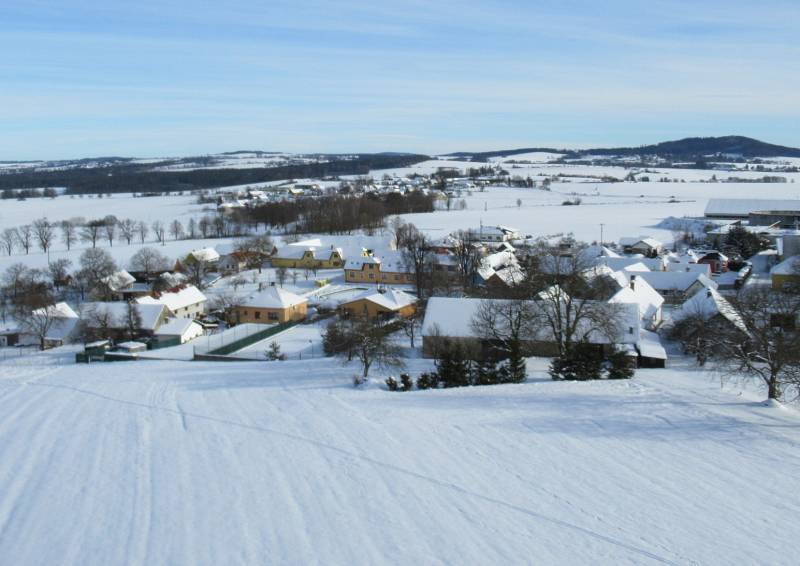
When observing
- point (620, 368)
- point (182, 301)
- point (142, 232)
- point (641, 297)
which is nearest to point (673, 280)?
point (641, 297)

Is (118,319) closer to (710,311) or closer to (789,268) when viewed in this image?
(710,311)

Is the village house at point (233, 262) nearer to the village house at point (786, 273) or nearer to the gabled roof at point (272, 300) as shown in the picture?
the gabled roof at point (272, 300)

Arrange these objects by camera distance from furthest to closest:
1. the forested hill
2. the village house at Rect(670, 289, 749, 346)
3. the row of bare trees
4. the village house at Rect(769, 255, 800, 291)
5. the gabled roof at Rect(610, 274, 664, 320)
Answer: the forested hill, the row of bare trees, the village house at Rect(769, 255, 800, 291), the gabled roof at Rect(610, 274, 664, 320), the village house at Rect(670, 289, 749, 346)

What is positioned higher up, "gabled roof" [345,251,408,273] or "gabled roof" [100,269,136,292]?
"gabled roof" [345,251,408,273]

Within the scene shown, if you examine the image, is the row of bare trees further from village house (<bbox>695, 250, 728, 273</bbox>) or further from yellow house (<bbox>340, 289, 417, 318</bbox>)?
village house (<bbox>695, 250, 728, 273</bbox>)

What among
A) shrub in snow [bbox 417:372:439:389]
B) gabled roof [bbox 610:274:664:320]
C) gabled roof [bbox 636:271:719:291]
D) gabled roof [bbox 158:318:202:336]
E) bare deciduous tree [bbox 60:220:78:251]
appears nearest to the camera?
shrub in snow [bbox 417:372:439:389]

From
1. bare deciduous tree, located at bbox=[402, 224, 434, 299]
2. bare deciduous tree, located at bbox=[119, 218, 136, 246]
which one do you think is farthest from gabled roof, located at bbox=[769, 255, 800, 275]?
bare deciduous tree, located at bbox=[119, 218, 136, 246]

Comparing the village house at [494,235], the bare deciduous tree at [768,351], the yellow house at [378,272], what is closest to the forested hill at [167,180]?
the village house at [494,235]
